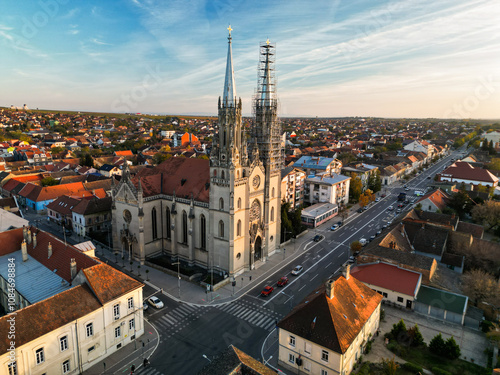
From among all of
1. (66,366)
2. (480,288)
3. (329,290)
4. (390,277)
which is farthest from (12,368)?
(480,288)

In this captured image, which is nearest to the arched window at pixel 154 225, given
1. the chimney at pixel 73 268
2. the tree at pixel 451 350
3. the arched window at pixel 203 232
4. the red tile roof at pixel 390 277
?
the arched window at pixel 203 232

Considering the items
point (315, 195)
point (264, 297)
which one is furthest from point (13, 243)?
point (315, 195)

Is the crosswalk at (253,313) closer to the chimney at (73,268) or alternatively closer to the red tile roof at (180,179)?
the red tile roof at (180,179)

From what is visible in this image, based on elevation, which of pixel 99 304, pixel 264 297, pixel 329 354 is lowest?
pixel 264 297

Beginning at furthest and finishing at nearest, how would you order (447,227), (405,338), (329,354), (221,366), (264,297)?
(447,227) < (264,297) < (405,338) < (329,354) < (221,366)

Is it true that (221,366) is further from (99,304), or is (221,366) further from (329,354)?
(99,304)

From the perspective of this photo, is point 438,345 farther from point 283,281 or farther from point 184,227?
point 184,227
